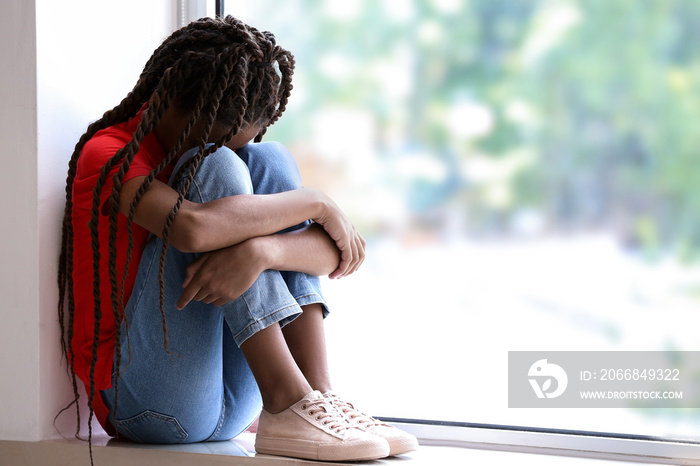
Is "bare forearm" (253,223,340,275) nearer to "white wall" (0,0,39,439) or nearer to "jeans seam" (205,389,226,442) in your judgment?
"jeans seam" (205,389,226,442)

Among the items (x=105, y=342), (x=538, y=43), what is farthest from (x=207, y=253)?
(x=538, y=43)

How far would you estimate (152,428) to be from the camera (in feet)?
3.74

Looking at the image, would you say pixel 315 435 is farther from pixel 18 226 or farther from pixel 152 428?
pixel 18 226

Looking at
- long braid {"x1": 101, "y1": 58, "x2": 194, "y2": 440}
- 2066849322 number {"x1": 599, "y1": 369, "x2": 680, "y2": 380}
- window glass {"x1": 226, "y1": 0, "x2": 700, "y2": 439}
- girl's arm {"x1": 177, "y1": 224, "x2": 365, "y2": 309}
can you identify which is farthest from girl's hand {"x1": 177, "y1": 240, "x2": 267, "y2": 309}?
2066849322 number {"x1": 599, "y1": 369, "x2": 680, "y2": 380}

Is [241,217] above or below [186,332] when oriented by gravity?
above

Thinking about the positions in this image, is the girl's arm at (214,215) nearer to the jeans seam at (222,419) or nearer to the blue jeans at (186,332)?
the blue jeans at (186,332)

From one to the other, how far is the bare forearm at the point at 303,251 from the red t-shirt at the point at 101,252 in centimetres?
23

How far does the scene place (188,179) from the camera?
41.8 inches

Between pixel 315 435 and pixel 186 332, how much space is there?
0.26 meters

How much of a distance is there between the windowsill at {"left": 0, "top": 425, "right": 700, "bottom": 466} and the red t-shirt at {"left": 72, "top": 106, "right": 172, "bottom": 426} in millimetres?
98

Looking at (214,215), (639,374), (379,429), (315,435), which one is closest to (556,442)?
(639,374)

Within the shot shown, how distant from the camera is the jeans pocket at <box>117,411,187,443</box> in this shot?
112cm

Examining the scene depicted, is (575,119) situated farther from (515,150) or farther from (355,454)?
(355,454)

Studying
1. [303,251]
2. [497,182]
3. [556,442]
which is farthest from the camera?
[497,182]
